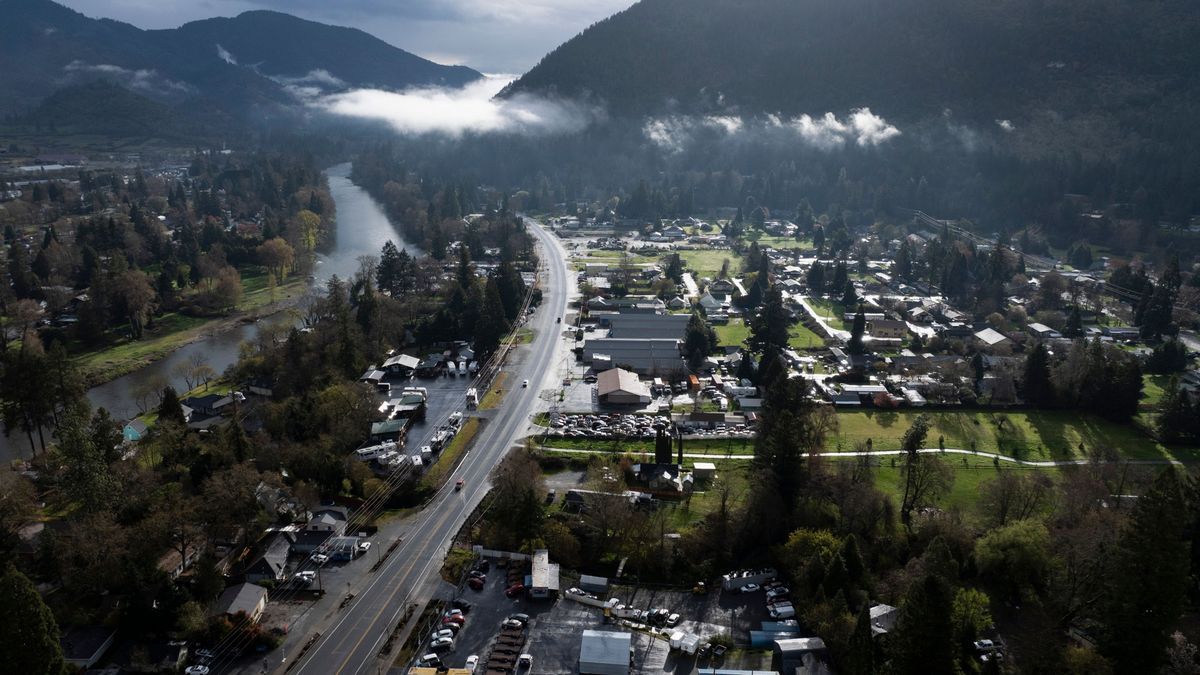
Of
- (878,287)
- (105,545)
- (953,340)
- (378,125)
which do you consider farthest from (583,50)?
(105,545)

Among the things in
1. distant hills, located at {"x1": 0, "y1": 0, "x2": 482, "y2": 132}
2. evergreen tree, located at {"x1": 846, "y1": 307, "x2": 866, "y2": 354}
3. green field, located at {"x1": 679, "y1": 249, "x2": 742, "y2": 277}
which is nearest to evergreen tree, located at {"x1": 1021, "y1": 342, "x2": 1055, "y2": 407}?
evergreen tree, located at {"x1": 846, "y1": 307, "x2": 866, "y2": 354}

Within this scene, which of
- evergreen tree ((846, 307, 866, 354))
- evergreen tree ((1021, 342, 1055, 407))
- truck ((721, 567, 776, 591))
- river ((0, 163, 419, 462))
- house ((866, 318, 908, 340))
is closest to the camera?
truck ((721, 567, 776, 591))

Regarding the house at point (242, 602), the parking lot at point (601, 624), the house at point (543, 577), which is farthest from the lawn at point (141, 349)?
the parking lot at point (601, 624)

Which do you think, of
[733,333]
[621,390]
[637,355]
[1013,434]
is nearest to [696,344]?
[637,355]

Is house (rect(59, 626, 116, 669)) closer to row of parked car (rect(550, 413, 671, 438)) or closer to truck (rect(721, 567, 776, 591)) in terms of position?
truck (rect(721, 567, 776, 591))

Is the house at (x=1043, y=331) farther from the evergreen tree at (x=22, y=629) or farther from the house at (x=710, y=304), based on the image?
the evergreen tree at (x=22, y=629)

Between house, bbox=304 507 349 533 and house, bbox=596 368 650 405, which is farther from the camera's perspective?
house, bbox=596 368 650 405

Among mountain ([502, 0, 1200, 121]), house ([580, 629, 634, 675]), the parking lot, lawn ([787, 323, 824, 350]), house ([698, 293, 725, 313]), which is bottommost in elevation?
the parking lot

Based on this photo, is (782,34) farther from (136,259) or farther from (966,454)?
(966,454)
